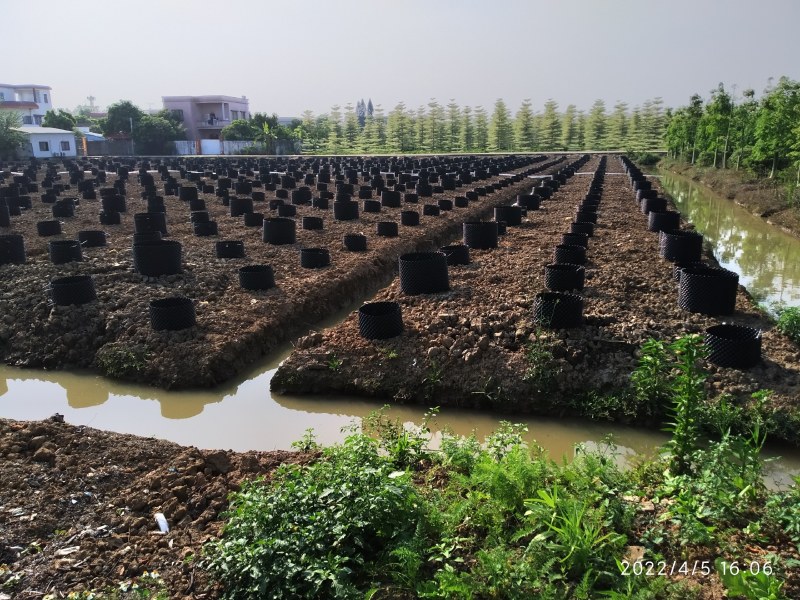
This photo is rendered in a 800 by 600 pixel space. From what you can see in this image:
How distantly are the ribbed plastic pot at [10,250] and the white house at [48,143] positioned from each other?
46.9 meters

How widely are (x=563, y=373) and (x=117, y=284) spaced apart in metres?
7.09

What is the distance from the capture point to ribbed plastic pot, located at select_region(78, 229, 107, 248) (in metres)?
12.6

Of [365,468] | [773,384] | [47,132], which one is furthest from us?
[47,132]

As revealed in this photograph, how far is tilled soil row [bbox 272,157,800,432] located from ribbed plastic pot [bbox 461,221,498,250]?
337 centimetres

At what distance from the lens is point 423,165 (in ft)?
125


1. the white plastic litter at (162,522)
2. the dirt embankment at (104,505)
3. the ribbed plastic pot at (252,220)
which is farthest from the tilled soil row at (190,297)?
the white plastic litter at (162,522)

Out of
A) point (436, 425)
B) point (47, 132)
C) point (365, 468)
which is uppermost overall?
point (47, 132)

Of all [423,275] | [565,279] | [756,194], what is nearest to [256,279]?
[423,275]

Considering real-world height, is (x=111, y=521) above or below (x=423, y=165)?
below

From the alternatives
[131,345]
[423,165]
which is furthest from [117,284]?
[423,165]

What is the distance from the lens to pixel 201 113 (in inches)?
2987

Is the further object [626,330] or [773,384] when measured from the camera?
[626,330]

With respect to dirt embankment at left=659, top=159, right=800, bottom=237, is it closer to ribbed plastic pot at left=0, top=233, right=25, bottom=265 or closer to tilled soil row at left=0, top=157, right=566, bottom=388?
tilled soil row at left=0, top=157, right=566, bottom=388

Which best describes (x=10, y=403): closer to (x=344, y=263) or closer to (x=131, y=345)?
(x=131, y=345)
